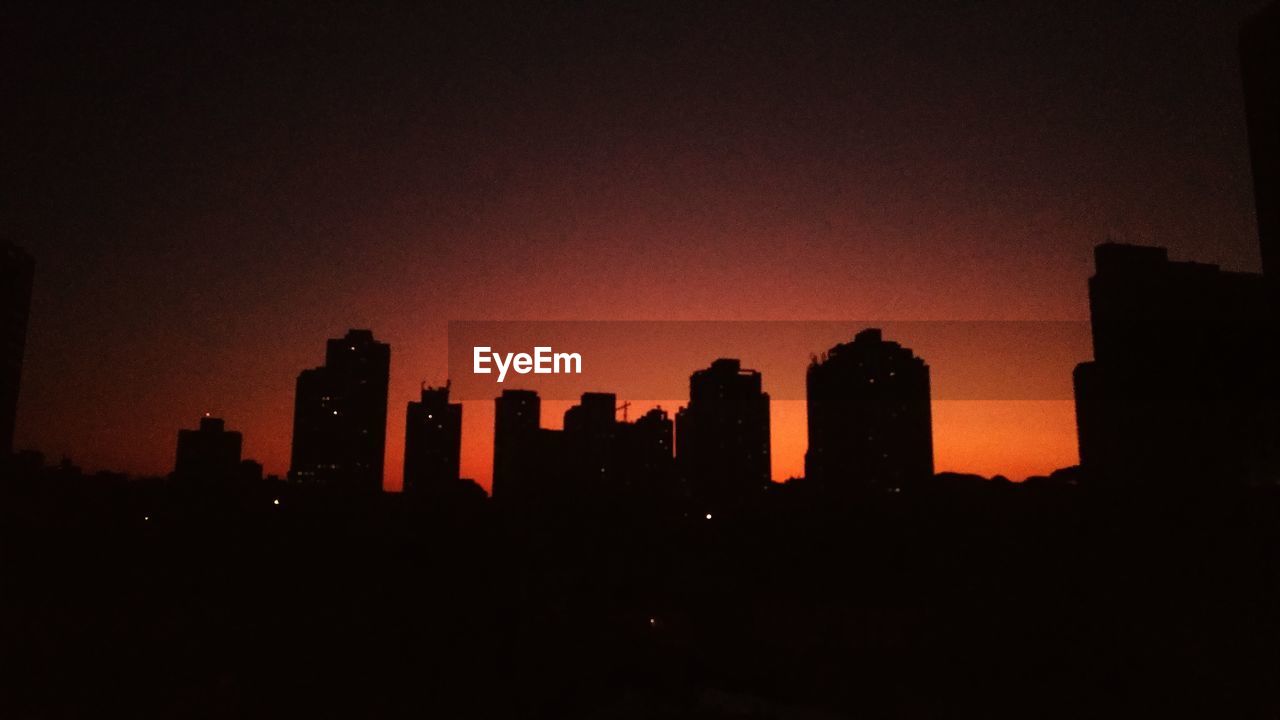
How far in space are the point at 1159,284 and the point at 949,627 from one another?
13.1 m

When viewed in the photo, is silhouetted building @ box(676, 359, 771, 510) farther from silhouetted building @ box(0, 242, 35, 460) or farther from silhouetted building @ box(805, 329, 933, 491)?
silhouetted building @ box(0, 242, 35, 460)

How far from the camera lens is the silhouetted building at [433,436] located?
71.4 metres

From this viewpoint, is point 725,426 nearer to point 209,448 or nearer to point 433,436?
point 433,436

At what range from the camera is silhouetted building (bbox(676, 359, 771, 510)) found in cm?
7194

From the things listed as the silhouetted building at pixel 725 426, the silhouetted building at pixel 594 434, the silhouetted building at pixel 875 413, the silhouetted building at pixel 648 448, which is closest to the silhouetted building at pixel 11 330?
the silhouetted building at pixel 594 434

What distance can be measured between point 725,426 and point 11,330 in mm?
51755

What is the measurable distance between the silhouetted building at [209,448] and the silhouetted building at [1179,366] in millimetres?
60958

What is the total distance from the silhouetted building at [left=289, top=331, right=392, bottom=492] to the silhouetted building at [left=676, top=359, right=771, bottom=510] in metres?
26.1

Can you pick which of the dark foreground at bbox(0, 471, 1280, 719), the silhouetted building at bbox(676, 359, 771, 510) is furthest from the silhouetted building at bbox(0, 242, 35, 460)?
the silhouetted building at bbox(676, 359, 771, 510)

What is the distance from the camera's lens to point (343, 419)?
66.6 meters

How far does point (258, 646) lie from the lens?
10242 mm

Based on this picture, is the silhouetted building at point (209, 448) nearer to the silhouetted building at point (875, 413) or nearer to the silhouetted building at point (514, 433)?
the silhouetted building at point (514, 433)

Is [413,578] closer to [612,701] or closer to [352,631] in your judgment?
[352,631]

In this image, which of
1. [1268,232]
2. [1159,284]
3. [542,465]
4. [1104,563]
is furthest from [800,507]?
[542,465]
